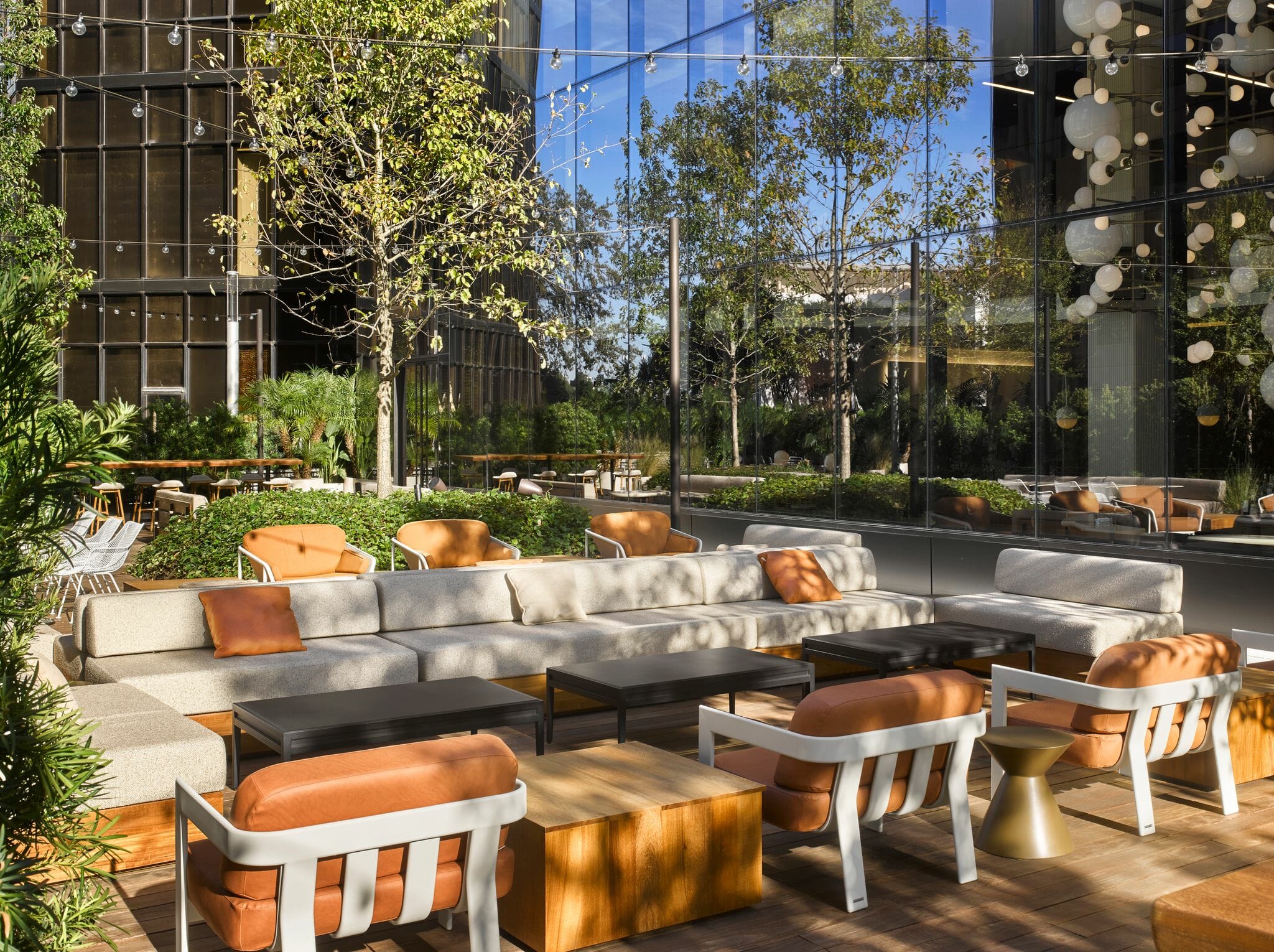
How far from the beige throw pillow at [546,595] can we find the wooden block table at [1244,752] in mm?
3504

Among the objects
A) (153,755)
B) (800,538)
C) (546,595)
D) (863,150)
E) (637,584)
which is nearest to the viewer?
(153,755)

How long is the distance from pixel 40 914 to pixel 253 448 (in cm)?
2176

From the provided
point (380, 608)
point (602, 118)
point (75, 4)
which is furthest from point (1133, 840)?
point (75, 4)

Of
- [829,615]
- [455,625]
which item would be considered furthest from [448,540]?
[829,615]

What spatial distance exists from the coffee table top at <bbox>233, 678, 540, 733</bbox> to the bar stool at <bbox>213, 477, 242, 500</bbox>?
13.5m

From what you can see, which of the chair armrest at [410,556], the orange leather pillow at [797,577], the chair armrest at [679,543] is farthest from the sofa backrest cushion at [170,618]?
the chair armrest at [679,543]

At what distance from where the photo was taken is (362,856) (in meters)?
3.27

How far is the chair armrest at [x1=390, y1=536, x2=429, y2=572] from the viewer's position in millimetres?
9375

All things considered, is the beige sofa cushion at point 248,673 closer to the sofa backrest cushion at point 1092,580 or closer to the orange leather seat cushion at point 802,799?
the orange leather seat cushion at point 802,799

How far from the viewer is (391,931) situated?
4.16 meters

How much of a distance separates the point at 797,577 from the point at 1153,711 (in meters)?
3.63

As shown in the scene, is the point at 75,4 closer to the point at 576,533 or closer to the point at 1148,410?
the point at 576,533

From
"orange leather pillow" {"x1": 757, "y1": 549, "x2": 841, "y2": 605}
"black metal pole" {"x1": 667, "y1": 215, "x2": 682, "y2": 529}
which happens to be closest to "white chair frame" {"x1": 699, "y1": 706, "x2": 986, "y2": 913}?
"orange leather pillow" {"x1": 757, "y1": 549, "x2": 841, "y2": 605}

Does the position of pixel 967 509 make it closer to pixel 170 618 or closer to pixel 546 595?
pixel 546 595
